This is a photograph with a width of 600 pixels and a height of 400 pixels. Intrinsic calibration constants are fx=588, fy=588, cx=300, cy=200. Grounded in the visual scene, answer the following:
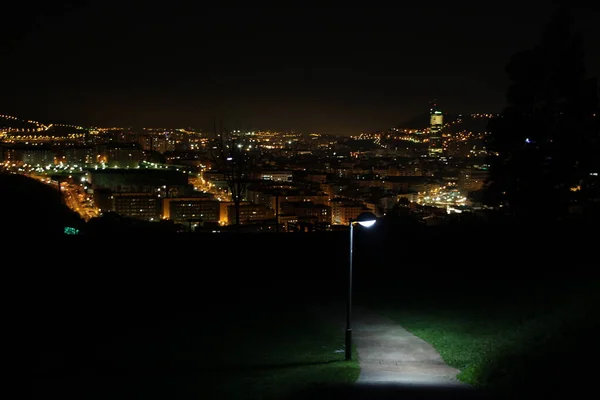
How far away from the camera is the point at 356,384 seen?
6.41 m

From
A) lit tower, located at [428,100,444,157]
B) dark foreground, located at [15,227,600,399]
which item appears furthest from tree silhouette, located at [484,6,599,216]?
lit tower, located at [428,100,444,157]

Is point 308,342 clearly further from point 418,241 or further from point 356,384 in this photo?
point 418,241

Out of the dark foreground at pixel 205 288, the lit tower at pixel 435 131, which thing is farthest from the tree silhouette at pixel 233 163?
the lit tower at pixel 435 131

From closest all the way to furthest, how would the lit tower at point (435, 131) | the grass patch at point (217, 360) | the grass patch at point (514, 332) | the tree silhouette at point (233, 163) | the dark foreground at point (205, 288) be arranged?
the grass patch at point (514, 332) < the grass patch at point (217, 360) < the dark foreground at point (205, 288) < the tree silhouette at point (233, 163) < the lit tower at point (435, 131)

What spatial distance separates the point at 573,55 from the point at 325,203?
16.4 meters

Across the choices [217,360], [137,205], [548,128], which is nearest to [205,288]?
[217,360]

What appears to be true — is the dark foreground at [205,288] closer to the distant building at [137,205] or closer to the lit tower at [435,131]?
the distant building at [137,205]

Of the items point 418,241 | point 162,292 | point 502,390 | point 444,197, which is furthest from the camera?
point 444,197

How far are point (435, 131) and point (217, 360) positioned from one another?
76.2 metres

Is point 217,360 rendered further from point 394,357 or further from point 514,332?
point 514,332

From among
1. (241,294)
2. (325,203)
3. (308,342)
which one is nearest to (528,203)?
(241,294)

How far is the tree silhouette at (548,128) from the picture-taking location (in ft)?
52.0

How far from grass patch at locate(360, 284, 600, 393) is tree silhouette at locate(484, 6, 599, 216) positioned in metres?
6.19

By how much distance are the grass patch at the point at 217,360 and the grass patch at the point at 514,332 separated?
4.78ft
